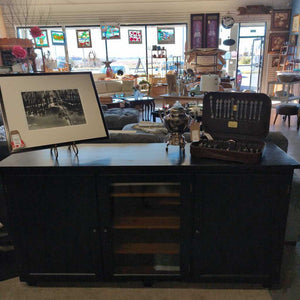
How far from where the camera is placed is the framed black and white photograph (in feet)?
5.02

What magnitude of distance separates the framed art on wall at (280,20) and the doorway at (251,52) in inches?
11.5

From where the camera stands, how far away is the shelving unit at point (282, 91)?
266 inches

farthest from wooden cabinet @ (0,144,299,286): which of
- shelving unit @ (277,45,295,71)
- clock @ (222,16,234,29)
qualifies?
clock @ (222,16,234,29)

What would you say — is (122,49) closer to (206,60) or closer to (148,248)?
(206,60)

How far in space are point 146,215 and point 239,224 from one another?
56 cm

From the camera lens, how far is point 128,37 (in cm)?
933

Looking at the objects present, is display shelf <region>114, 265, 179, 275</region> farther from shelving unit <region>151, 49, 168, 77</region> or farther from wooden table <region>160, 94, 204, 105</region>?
shelving unit <region>151, 49, 168, 77</region>

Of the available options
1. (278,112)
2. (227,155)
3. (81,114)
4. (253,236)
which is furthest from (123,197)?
(278,112)

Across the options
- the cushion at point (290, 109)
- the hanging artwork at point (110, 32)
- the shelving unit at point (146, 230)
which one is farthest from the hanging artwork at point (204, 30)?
the shelving unit at point (146, 230)

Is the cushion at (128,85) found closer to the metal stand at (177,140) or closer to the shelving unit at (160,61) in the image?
the shelving unit at (160,61)

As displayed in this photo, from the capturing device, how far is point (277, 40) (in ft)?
28.3

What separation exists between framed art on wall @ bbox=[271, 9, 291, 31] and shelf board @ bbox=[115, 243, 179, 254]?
8.79 metres

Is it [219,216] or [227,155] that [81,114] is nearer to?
[227,155]

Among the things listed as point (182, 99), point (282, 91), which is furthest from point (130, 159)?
point (282, 91)
